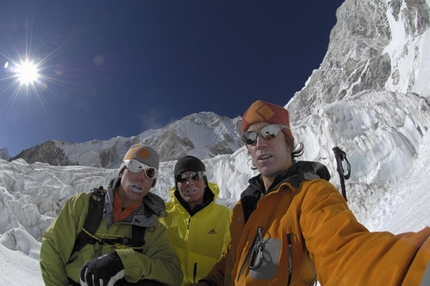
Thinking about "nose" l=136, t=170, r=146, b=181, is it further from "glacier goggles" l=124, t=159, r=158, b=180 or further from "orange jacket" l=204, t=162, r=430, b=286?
"orange jacket" l=204, t=162, r=430, b=286

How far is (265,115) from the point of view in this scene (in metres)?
2.17

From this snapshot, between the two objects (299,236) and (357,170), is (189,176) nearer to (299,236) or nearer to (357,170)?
(299,236)

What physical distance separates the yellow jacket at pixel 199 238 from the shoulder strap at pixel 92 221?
1094 millimetres

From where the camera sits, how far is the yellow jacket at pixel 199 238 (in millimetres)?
3148

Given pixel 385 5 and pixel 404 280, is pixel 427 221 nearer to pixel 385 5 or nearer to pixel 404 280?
pixel 404 280

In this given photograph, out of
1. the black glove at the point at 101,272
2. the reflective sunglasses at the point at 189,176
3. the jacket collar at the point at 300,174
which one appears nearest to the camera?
the jacket collar at the point at 300,174

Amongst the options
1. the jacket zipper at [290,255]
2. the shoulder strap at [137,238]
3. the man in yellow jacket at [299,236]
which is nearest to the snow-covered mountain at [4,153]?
the shoulder strap at [137,238]

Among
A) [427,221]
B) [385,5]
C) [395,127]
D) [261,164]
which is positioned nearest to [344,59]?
[385,5]

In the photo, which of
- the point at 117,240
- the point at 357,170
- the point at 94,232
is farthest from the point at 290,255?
the point at 357,170

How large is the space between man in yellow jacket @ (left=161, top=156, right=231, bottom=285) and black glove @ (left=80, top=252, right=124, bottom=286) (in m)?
1.27

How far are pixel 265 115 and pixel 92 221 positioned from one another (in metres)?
1.93

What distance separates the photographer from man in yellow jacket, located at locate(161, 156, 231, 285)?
10.4 ft

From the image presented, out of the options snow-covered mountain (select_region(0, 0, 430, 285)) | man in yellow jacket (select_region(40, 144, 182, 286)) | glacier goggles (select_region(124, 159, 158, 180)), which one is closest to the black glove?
man in yellow jacket (select_region(40, 144, 182, 286))

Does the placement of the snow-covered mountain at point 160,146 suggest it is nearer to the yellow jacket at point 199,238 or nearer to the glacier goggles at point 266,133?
the yellow jacket at point 199,238
